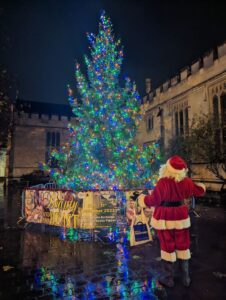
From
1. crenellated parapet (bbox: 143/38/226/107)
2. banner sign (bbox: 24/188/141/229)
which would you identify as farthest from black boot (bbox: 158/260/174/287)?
crenellated parapet (bbox: 143/38/226/107)

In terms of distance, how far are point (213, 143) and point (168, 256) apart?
31.2ft

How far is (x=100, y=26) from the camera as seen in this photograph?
10.6m

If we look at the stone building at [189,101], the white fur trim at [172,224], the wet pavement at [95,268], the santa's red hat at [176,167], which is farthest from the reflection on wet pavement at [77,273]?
the stone building at [189,101]

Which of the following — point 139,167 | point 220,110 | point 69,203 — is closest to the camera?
point 69,203

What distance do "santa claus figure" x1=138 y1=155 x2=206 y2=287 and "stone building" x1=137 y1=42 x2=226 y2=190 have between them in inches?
368

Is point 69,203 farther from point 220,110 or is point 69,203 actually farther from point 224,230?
point 220,110

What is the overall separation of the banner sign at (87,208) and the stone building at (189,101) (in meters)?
8.20

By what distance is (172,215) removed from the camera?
132 inches

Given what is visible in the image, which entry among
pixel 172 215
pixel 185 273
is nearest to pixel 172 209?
pixel 172 215

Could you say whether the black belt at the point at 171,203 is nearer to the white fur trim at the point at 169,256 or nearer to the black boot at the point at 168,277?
the white fur trim at the point at 169,256

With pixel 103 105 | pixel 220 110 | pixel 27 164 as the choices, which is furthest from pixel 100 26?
pixel 27 164

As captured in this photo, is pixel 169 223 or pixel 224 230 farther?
pixel 224 230

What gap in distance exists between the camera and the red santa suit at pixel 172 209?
10.9 ft

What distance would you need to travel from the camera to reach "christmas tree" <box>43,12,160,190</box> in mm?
9141
